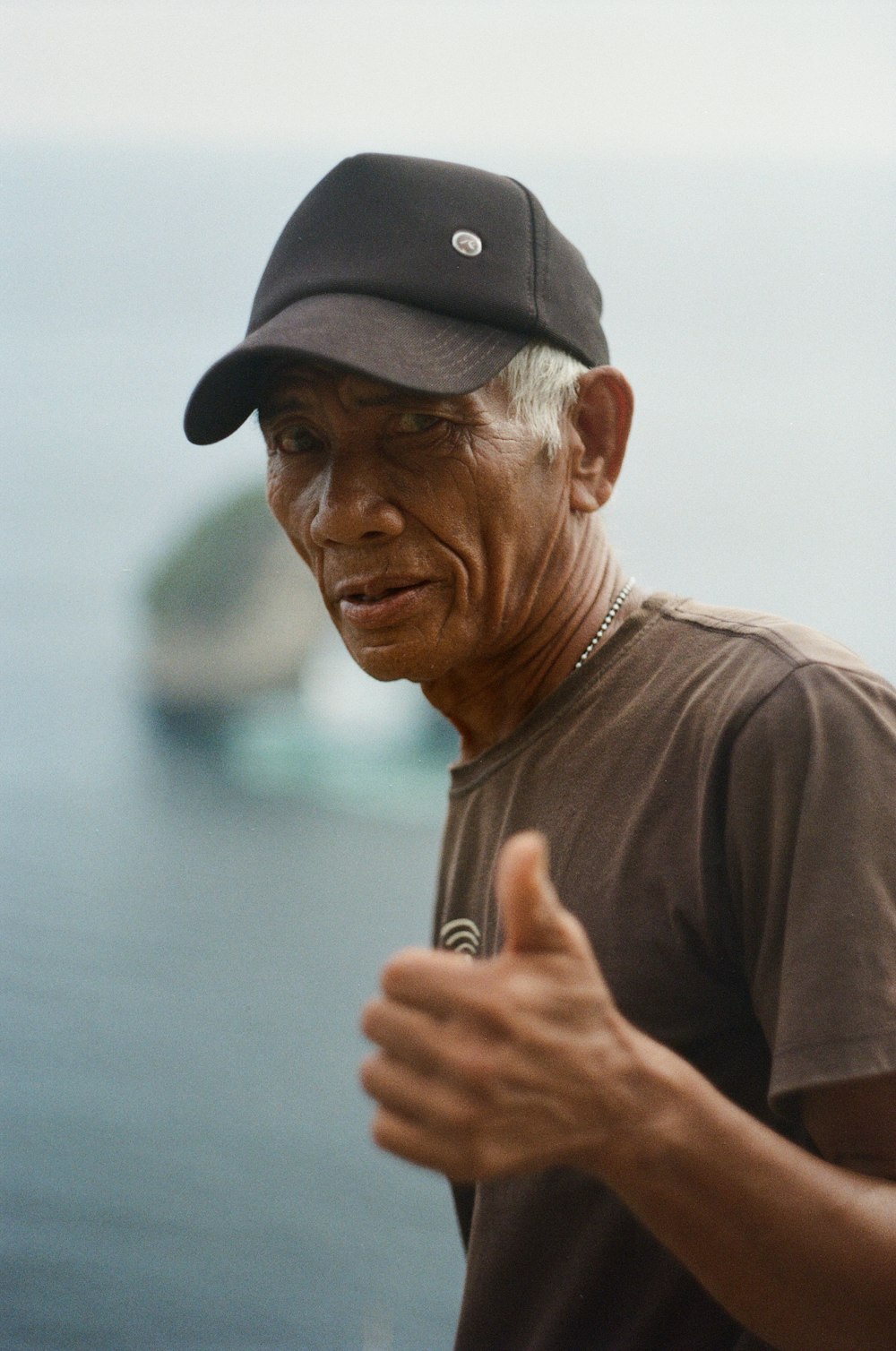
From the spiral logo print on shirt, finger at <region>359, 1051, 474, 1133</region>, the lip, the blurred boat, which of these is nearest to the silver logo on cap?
the lip

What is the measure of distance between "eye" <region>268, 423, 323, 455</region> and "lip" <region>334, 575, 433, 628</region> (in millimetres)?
134

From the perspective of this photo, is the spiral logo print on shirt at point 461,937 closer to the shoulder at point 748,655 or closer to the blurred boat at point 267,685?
the shoulder at point 748,655

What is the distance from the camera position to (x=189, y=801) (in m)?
2.60

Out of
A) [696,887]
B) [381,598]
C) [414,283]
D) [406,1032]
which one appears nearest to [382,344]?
[414,283]

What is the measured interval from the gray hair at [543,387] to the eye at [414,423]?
7 cm

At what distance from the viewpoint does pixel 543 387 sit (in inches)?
45.7

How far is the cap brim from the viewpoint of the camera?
105 cm

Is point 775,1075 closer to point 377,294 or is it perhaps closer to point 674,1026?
point 674,1026

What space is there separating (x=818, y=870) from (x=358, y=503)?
51cm

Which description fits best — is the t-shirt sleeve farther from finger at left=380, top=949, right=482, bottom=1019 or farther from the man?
finger at left=380, top=949, right=482, bottom=1019

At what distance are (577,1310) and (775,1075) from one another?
12.9 inches

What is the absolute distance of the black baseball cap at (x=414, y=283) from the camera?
1.08 meters

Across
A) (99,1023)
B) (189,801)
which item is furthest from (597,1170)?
(189,801)

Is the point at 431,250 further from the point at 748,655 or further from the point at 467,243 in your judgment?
the point at 748,655
